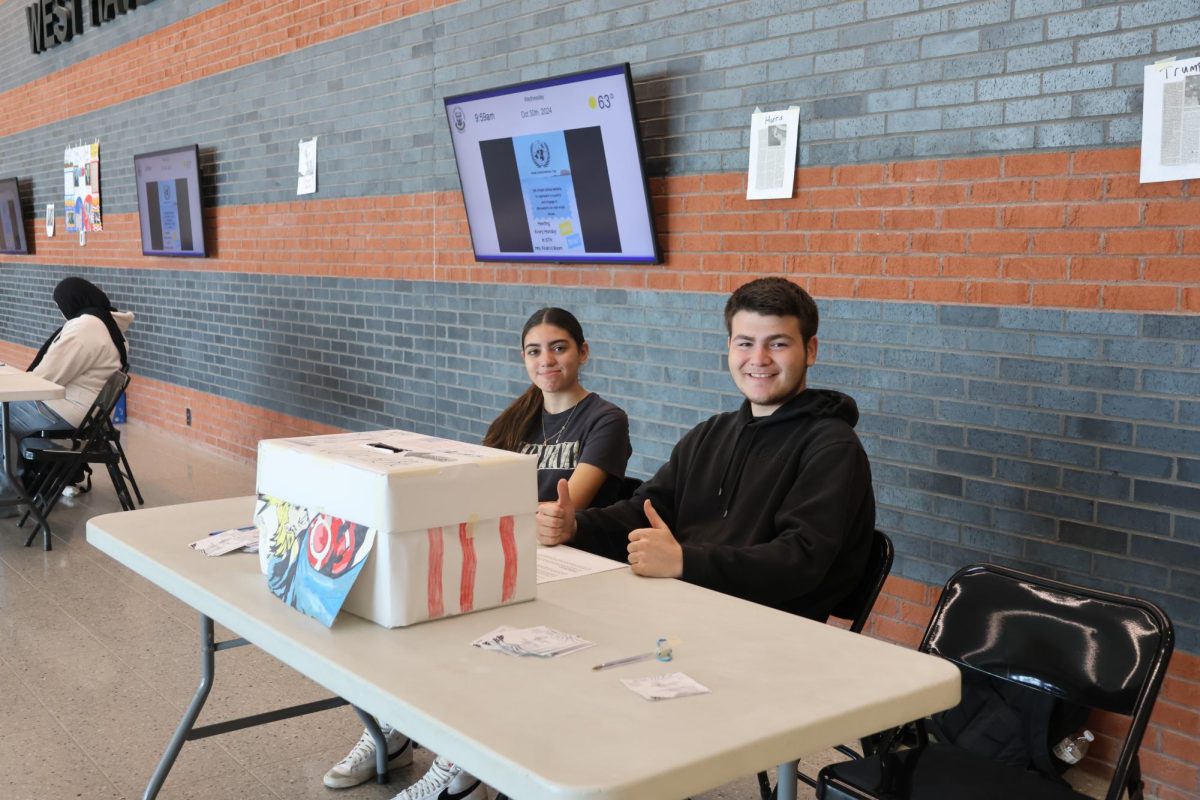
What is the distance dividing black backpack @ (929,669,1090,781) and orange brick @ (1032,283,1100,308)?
1.16 m

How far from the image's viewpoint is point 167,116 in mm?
8008

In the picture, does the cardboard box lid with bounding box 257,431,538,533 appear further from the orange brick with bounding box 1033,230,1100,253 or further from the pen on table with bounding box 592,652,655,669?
the orange brick with bounding box 1033,230,1100,253

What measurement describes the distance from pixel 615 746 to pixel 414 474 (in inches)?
22.4

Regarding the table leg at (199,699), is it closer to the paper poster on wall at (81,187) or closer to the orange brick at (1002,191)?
the orange brick at (1002,191)

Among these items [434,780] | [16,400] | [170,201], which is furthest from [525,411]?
[170,201]

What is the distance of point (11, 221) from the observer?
428 inches

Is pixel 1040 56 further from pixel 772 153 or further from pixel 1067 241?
pixel 772 153

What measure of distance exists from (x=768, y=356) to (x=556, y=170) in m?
2.41

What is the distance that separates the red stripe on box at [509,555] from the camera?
183 cm

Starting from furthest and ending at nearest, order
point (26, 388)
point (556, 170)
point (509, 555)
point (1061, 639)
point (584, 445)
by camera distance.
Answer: point (26, 388)
point (556, 170)
point (584, 445)
point (1061, 639)
point (509, 555)

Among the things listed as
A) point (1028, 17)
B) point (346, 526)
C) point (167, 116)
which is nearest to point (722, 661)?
point (346, 526)

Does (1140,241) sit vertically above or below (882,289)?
above

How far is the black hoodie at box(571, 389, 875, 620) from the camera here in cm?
211

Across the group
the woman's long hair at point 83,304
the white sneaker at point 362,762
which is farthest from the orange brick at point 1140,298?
the woman's long hair at point 83,304
